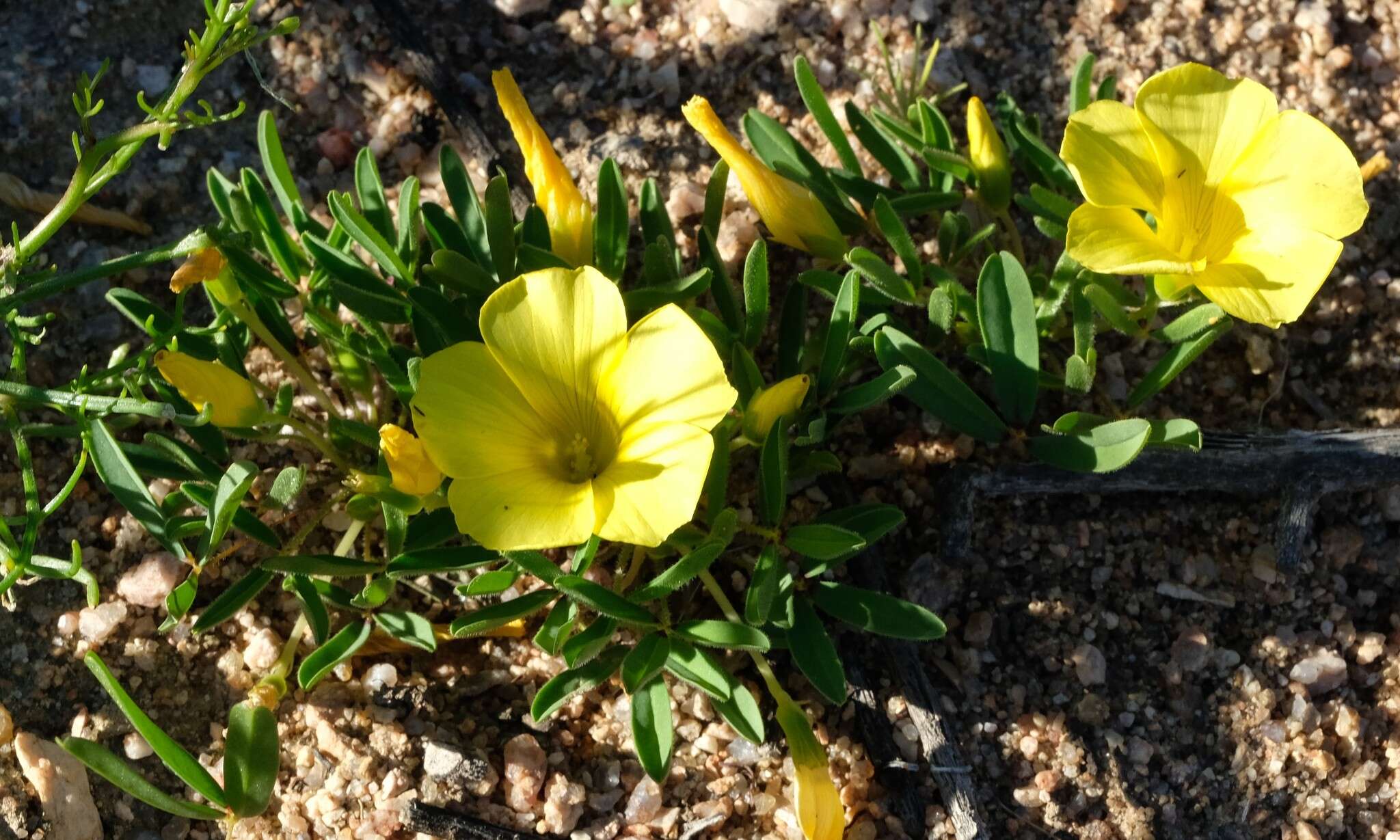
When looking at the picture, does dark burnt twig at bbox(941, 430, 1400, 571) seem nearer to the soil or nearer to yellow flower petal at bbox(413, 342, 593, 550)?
the soil

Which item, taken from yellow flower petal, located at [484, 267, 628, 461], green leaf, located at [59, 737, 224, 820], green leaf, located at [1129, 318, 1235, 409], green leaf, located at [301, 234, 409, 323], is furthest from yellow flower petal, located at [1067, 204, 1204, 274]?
green leaf, located at [59, 737, 224, 820]

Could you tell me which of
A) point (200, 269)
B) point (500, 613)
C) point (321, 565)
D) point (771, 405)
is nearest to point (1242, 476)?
point (771, 405)

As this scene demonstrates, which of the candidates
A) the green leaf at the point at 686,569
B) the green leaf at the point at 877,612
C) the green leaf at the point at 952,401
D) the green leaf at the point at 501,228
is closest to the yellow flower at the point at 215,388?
the green leaf at the point at 501,228

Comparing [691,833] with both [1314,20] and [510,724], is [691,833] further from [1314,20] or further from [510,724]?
[1314,20]

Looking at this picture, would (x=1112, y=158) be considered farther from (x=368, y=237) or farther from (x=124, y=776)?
(x=124, y=776)

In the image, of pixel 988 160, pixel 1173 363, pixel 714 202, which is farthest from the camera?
pixel 988 160

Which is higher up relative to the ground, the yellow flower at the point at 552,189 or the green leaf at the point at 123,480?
the yellow flower at the point at 552,189

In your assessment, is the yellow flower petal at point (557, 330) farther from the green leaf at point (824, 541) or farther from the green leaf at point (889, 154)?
the green leaf at point (889, 154)
